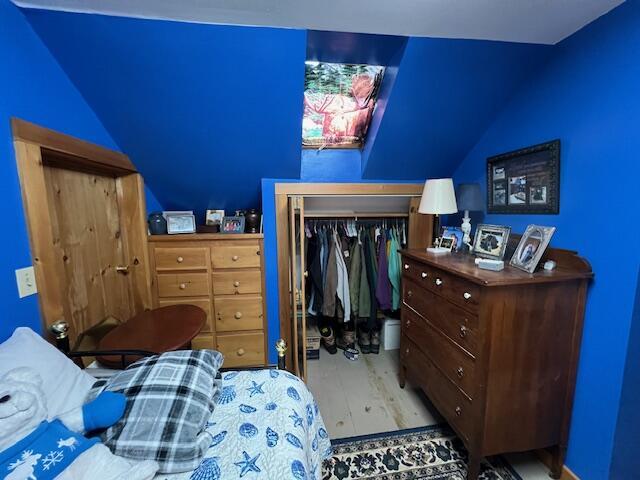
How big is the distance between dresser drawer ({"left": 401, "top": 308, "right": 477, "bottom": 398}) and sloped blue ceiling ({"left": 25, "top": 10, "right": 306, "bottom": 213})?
1.49 m

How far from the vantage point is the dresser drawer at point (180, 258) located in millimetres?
2234

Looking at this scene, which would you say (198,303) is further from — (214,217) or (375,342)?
(375,342)

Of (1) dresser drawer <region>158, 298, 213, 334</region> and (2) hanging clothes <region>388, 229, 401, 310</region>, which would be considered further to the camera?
(2) hanging clothes <region>388, 229, 401, 310</region>

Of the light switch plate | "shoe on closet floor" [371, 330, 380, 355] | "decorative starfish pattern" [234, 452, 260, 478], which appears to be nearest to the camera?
"decorative starfish pattern" [234, 452, 260, 478]

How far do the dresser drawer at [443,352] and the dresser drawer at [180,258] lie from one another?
1.67 metres

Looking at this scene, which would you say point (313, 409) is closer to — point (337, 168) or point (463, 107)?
point (337, 168)

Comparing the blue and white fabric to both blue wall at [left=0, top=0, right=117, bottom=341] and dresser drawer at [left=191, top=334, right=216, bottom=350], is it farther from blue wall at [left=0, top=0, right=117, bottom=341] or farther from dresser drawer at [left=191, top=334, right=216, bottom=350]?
dresser drawer at [left=191, top=334, right=216, bottom=350]

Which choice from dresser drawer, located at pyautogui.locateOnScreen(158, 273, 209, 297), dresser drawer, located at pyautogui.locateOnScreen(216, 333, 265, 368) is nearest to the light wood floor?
dresser drawer, located at pyautogui.locateOnScreen(216, 333, 265, 368)

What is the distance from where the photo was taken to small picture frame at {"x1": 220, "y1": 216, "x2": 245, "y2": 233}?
2422 mm

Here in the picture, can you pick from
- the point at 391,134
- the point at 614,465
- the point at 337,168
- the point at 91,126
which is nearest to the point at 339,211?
the point at 337,168

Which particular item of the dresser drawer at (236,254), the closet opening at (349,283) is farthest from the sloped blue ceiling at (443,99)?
the dresser drawer at (236,254)

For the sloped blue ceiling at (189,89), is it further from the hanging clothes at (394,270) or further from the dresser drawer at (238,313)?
the hanging clothes at (394,270)

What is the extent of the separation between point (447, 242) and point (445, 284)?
0.58 metres

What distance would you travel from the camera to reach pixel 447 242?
2.01 m
